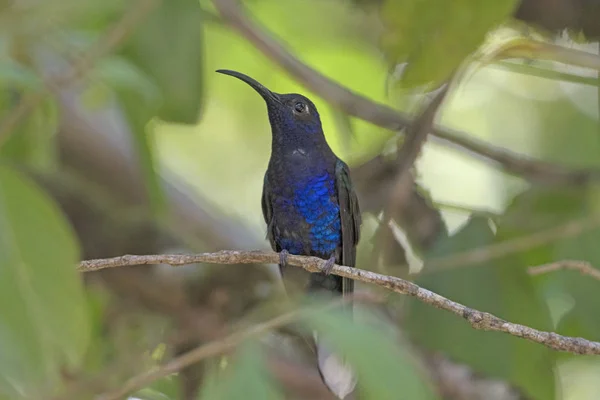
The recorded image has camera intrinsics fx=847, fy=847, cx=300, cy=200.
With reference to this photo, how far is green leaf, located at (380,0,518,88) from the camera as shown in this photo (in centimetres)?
222

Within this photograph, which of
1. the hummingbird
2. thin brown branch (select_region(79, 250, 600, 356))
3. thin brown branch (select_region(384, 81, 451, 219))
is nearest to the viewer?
thin brown branch (select_region(79, 250, 600, 356))

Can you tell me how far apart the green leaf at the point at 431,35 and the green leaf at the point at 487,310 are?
1.69 ft

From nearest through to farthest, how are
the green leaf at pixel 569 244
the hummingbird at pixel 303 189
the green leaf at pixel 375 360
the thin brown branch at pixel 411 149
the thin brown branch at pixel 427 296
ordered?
the green leaf at pixel 375 360 → the thin brown branch at pixel 427 296 → the green leaf at pixel 569 244 → the thin brown branch at pixel 411 149 → the hummingbird at pixel 303 189

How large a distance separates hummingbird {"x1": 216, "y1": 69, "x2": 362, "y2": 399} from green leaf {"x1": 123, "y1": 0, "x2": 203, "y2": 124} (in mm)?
627

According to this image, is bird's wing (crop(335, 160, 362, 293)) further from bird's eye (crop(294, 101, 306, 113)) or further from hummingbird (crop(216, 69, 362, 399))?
bird's eye (crop(294, 101, 306, 113))

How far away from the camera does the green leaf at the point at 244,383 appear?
127cm

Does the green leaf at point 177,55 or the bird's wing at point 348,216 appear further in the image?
the bird's wing at point 348,216

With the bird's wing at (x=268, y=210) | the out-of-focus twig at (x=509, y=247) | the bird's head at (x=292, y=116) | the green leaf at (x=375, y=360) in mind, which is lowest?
the bird's wing at (x=268, y=210)

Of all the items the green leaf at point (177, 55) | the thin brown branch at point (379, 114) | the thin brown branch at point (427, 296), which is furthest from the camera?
the thin brown branch at point (379, 114)

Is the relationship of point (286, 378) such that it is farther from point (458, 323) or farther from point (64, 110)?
point (64, 110)

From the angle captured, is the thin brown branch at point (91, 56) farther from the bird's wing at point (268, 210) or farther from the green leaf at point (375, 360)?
the green leaf at point (375, 360)

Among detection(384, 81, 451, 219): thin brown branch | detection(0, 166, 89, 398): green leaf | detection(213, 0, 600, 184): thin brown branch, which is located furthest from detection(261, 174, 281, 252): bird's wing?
detection(0, 166, 89, 398): green leaf

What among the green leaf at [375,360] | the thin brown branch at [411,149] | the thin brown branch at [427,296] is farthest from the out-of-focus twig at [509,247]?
the green leaf at [375,360]

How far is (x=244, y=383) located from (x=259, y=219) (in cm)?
285
